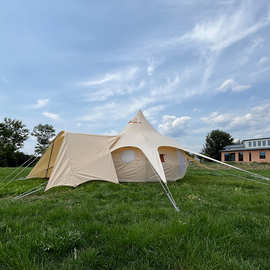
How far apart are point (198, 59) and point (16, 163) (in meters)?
23.5

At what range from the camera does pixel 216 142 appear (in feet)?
125

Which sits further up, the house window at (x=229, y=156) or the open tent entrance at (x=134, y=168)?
the house window at (x=229, y=156)

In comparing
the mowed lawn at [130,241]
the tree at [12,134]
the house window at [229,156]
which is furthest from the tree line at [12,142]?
the house window at [229,156]

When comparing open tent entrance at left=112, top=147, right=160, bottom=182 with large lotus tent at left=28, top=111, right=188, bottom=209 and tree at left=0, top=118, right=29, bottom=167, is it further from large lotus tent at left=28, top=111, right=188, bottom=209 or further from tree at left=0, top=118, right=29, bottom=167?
tree at left=0, top=118, right=29, bottom=167

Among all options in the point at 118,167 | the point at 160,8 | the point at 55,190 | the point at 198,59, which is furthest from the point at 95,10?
the point at 55,190

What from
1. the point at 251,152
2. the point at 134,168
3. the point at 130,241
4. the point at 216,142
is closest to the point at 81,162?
the point at 134,168

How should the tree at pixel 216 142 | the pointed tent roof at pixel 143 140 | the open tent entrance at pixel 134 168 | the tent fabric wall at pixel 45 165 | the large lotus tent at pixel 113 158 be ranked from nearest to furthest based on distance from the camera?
the pointed tent roof at pixel 143 140 → the large lotus tent at pixel 113 158 → the open tent entrance at pixel 134 168 → the tent fabric wall at pixel 45 165 → the tree at pixel 216 142

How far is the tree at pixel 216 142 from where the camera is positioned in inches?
1480

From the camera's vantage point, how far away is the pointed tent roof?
17.3 feet

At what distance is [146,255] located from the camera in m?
1.61

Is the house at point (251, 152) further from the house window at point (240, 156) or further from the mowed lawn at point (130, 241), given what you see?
the mowed lawn at point (130, 241)

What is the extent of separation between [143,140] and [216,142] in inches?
1411

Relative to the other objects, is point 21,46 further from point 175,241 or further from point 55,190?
point 175,241

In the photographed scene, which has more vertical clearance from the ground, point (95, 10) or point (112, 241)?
point (95, 10)
